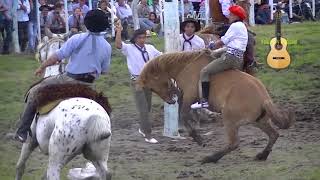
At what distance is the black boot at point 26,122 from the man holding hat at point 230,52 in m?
3.38

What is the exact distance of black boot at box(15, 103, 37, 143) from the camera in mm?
8648

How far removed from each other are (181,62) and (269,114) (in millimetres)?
1627

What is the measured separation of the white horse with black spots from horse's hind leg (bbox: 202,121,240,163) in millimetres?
2928

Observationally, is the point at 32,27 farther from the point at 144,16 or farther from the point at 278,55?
the point at 278,55

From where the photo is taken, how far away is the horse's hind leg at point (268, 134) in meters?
10.9

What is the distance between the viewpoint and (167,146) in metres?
12.2

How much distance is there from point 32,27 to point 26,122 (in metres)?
14.9

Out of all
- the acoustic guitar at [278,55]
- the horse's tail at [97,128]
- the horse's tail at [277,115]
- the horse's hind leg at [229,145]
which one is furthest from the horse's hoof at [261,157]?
the acoustic guitar at [278,55]

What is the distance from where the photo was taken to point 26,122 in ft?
28.6

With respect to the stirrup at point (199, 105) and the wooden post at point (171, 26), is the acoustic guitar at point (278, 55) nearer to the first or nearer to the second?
the wooden post at point (171, 26)

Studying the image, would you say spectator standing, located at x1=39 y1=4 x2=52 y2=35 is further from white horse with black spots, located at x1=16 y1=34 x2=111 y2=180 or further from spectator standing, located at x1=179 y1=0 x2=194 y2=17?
white horse with black spots, located at x1=16 y1=34 x2=111 y2=180

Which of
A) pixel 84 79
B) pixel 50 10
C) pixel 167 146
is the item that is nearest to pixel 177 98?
pixel 167 146

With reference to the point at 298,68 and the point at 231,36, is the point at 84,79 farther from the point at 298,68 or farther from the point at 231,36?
the point at 298,68

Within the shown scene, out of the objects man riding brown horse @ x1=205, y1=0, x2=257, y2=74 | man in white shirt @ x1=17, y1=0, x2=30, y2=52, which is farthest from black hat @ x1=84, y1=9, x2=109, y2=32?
man in white shirt @ x1=17, y1=0, x2=30, y2=52
